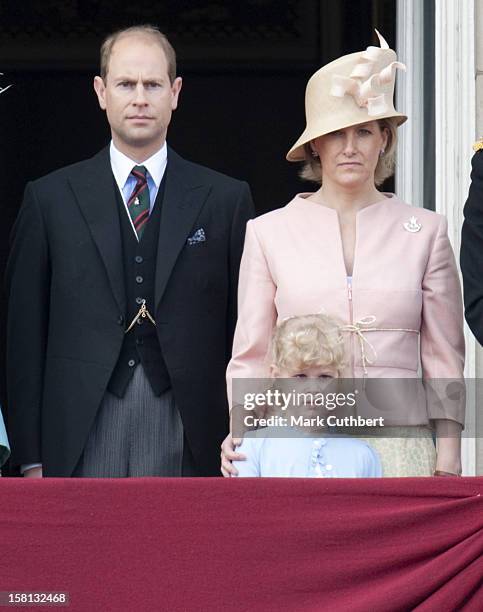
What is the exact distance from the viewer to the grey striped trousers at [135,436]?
4.64 m

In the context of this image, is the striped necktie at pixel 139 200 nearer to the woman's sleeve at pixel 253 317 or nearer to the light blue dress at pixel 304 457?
the woman's sleeve at pixel 253 317

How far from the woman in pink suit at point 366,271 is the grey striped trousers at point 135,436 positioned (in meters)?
0.35

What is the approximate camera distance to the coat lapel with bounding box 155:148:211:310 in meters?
4.71

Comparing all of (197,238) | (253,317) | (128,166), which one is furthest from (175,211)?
(253,317)

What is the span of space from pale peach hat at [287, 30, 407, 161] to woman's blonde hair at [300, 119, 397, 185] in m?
0.03

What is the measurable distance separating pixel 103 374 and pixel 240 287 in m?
0.45

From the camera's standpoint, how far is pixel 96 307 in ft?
15.4

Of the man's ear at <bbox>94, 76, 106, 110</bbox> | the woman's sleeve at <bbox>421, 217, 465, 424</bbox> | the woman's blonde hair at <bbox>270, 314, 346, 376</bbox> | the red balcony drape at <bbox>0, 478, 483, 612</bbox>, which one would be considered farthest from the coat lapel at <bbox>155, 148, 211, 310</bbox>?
the red balcony drape at <bbox>0, 478, 483, 612</bbox>

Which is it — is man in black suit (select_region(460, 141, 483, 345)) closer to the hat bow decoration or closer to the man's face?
the hat bow decoration

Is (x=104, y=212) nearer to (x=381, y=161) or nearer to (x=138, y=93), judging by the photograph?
(x=138, y=93)

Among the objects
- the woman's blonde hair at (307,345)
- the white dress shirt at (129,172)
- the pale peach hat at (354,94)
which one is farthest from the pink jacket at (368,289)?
the white dress shirt at (129,172)

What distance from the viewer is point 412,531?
145 inches

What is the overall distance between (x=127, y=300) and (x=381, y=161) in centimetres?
76

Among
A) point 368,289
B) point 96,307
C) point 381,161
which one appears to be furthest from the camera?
point 96,307
